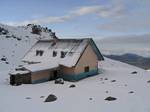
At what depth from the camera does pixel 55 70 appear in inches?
1692

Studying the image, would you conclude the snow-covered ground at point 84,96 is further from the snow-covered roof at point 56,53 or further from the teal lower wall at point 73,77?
the snow-covered roof at point 56,53

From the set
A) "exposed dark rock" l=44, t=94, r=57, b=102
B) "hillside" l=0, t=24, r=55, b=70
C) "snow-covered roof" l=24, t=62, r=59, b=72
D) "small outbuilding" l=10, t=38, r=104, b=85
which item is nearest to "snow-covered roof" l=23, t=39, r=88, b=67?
"small outbuilding" l=10, t=38, r=104, b=85

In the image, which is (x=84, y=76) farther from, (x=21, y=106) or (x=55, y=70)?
(x=21, y=106)

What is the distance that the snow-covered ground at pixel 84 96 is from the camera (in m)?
25.3

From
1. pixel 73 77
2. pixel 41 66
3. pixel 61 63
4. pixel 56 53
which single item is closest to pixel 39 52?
pixel 56 53

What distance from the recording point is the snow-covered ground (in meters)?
25.3

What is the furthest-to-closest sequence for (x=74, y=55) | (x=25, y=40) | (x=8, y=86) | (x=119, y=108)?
(x=25, y=40) < (x=74, y=55) < (x=8, y=86) < (x=119, y=108)

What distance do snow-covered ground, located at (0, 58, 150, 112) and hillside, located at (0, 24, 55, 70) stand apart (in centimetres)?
2225

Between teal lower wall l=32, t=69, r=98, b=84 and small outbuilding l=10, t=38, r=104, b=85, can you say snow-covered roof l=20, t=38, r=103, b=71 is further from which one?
teal lower wall l=32, t=69, r=98, b=84

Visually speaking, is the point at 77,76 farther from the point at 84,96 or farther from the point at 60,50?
the point at 84,96

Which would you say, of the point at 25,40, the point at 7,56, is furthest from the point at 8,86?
the point at 25,40

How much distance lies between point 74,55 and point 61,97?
13489 millimetres

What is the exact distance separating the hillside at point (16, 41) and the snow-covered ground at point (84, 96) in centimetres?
2225

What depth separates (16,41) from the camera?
78.7 meters
